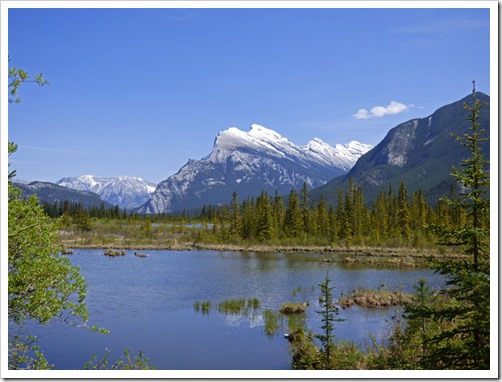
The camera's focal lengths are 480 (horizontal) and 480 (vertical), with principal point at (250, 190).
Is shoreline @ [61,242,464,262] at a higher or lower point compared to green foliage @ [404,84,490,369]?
lower

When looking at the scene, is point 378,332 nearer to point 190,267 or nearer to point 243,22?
point 243,22

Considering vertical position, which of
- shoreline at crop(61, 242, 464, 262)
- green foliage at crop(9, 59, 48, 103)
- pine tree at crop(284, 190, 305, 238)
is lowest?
shoreline at crop(61, 242, 464, 262)

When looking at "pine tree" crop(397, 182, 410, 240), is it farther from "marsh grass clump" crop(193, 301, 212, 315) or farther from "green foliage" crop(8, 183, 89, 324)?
"green foliage" crop(8, 183, 89, 324)

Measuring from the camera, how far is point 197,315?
70.3ft

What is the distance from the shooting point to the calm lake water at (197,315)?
15367 mm

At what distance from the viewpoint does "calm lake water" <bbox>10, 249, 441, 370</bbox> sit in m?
15.4

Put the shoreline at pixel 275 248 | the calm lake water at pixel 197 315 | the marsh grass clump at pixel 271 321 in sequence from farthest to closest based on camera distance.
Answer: the shoreline at pixel 275 248 → the marsh grass clump at pixel 271 321 → the calm lake water at pixel 197 315

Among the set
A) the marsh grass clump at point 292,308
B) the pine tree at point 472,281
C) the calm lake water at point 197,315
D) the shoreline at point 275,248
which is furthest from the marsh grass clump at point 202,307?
the shoreline at point 275,248

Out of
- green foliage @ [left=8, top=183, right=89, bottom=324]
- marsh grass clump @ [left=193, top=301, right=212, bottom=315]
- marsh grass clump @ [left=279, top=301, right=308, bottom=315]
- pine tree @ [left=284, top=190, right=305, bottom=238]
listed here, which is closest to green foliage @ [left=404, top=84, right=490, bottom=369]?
green foliage @ [left=8, top=183, right=89, bottom=324]

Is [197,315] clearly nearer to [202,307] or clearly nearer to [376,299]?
[202,307]

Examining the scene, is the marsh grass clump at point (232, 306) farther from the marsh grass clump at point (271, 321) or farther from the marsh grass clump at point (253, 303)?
the marsh grass clump at point (271, 321)

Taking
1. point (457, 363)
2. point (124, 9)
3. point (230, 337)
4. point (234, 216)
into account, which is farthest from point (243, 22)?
point (234, 216)

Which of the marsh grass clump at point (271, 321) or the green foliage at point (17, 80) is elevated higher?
the green foliage at point (17, 80)

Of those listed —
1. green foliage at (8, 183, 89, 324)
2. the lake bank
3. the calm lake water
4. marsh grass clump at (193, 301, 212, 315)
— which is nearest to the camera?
green foliage at (8, 183, 89, 324)
